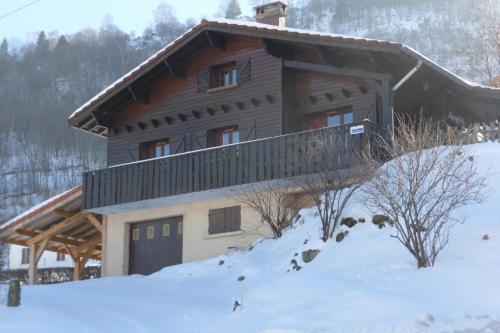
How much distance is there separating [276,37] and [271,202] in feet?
13.6

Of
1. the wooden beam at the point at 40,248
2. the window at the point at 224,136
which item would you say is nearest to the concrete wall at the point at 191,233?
the window at the point at 224,136

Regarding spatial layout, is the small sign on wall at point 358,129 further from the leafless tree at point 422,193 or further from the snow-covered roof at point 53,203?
the snow-covered roof at point 53,203

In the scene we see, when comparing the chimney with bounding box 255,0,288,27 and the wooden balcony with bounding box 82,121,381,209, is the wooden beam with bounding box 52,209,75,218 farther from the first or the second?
the chimney with bounding box 255,0,288,27

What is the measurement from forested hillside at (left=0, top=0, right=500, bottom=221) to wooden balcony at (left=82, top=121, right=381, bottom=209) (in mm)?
67683

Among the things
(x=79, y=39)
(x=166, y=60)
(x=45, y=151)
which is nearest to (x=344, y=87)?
(x=166, y=60)

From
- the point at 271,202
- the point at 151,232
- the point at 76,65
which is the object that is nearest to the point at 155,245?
the point at 151,232

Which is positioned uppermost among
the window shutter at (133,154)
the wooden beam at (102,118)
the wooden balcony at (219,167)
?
the wooden beam at (102,118)

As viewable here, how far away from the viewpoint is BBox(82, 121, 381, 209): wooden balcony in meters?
16.5

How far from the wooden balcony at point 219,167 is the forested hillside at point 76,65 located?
2665 inches

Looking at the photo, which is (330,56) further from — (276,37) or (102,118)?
(102,118)

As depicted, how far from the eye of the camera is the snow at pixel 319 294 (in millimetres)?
10055

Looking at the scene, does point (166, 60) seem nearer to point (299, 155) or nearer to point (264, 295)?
point (299, 155)

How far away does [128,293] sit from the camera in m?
15.3

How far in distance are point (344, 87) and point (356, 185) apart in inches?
154
